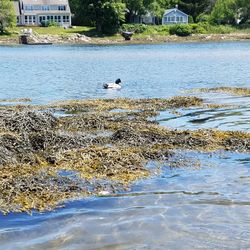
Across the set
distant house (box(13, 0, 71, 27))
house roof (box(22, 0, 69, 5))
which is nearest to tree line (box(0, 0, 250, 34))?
house roof (box(22, 0, 69, 5))

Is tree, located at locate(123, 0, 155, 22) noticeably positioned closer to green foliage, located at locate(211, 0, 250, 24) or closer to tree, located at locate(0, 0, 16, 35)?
green foliage, located at locate(211, 0, 250, 24)

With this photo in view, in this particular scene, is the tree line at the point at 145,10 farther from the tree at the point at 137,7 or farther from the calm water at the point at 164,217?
the calm water at the point at 164,217

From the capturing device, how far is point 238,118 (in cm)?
1641

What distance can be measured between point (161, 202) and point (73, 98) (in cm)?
1566

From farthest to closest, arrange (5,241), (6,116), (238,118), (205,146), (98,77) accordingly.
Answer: (98,77) → (238,118) → (6,116) → (205,146) → (5,241)

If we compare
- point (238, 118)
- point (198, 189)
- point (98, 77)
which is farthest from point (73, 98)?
point (198, 189)

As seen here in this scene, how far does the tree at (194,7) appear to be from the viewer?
129 metres

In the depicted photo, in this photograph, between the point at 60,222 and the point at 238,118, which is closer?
the point at 60,222

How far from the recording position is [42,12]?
119m

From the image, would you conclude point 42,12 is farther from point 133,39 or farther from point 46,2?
point 133,39

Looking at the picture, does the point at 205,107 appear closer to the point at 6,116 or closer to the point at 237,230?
the point at 6,116

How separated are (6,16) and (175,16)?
138 feet

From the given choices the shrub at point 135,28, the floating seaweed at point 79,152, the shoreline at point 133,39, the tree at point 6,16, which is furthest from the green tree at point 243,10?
the floating seaweed at point 79,152

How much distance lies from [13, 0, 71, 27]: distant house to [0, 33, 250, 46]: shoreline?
18.0 meters
